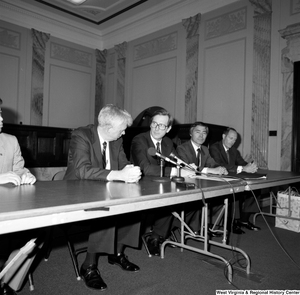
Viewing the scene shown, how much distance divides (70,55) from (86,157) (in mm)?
6863

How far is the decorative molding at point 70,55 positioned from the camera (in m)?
7.91

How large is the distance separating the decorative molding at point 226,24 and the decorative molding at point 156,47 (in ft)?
3.09

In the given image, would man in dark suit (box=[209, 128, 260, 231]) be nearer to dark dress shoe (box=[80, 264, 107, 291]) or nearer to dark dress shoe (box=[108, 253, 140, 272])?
dark dress shoe (box=[108, 253, 140, 272])

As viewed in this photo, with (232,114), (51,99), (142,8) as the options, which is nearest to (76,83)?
(51,99)

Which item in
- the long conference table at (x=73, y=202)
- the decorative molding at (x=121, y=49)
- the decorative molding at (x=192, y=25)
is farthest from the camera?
the decorative molding at (x=121, y=49)

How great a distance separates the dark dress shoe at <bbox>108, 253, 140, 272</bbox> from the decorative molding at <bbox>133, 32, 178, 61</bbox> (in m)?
5.62

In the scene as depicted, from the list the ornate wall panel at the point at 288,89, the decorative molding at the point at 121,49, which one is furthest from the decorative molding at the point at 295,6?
the decorative molding at the point at 121,49

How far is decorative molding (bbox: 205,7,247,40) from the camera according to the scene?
224 inches

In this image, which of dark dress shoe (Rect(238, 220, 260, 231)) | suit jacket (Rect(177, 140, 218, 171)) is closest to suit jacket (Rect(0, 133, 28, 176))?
suit jacket (Rect(177, 140, 218, 171))

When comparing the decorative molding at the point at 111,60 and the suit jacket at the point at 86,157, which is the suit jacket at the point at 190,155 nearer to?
the suit jacket at the point at 86,157

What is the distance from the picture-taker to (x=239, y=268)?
2.36m

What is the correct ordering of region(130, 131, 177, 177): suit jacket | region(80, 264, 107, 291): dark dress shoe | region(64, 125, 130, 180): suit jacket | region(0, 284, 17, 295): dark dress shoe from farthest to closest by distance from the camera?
region(130, 131, 177, 177): suit jacket
region(64, 125, 130, 180): suit jacket
region(80, 264, 107, 291): dark dress shoe
region(0, 284, 17, 295): dark dress shoe

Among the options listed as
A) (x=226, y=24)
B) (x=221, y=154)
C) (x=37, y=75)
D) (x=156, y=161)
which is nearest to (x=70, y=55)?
(x=37, y=75)

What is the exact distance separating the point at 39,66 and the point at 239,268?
23.4ft
